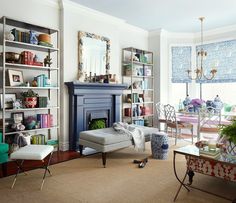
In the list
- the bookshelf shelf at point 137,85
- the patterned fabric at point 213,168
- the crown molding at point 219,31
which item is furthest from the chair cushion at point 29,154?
the crown molding at point 219,31

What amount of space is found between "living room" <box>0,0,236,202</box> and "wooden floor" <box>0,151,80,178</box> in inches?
0.7

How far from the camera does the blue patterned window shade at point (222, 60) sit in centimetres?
565

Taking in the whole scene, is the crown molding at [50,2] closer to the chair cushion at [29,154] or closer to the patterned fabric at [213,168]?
the chair cushion at [29,154]

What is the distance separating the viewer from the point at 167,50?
6520 mm

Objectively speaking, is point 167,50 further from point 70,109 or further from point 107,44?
point 70,109

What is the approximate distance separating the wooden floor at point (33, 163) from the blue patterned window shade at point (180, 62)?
3845mm

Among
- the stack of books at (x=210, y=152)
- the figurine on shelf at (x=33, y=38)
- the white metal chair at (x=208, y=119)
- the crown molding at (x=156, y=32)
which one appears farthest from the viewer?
the crown molding at (x=156, y=32)

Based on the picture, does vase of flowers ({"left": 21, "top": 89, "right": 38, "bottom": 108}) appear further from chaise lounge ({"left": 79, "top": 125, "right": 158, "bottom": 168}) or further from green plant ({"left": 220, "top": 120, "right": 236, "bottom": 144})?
green plant ({"left": 220, "top": 120, "right": 236, "bottom": 144})

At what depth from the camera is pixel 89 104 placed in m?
4.59

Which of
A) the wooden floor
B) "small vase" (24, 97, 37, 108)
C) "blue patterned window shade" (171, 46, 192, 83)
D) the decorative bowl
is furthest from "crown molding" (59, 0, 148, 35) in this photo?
the wooden floor

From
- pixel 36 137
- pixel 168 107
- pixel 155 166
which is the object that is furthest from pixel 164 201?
pixel 168 107

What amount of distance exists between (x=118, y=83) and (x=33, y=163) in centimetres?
254

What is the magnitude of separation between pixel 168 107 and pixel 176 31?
2565 mm

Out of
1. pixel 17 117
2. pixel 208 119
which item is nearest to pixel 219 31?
pixel 208 119
